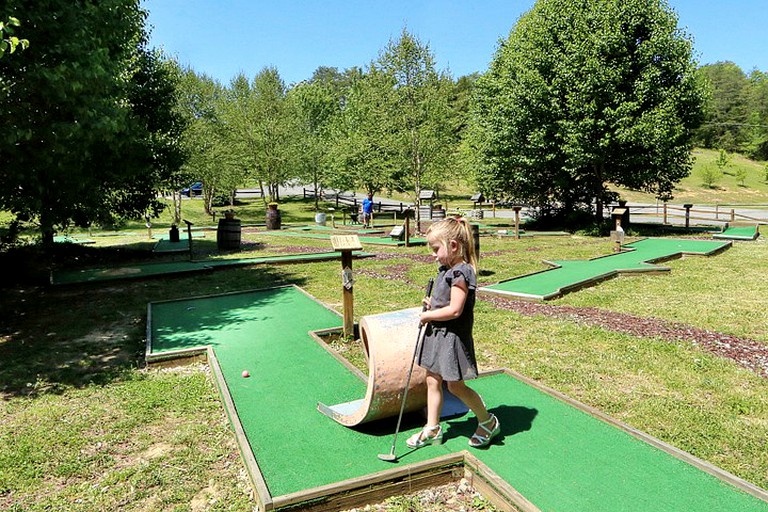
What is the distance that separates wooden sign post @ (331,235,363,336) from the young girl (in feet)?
9.34

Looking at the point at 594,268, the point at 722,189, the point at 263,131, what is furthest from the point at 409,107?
the point at 722,189

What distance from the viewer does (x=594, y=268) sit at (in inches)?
491

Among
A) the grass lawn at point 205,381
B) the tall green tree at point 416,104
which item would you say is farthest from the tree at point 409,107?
the grass lawn at point 205,381

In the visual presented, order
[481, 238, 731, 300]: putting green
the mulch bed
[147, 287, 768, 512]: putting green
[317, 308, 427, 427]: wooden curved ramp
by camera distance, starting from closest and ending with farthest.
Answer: [147, 287, 768, 512]: putting green, [317, 308, 427, 427]: wooden curved ramp, the mulch bed, [481, 238, 731, 300]: putting green

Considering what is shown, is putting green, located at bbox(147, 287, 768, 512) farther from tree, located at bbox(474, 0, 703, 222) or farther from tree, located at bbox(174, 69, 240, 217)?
tree, located at bbox(174, 69, 240, 217)

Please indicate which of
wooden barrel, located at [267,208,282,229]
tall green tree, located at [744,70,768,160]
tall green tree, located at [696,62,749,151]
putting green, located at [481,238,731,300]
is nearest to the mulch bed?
putting green, located at [481,238,731,300]

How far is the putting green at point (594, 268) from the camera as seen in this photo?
10.1m

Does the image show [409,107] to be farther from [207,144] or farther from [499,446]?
[499,446]

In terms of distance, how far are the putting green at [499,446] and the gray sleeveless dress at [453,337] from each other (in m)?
0.72

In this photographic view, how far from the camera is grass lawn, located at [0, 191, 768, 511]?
3828 millimetres

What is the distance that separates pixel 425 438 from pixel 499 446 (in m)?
0.61

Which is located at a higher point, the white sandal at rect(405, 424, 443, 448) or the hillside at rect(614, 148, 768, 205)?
the hillside at rect(614, 148, 768, 205)

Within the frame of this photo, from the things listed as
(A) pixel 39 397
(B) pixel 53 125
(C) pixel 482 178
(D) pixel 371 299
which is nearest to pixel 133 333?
(A) pixel 39 397

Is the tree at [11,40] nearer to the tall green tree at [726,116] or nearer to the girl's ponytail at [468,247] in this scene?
the girl's ponytail at [468,247]
